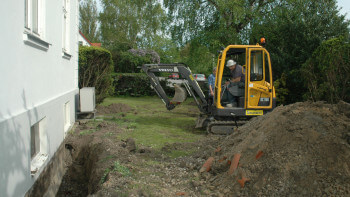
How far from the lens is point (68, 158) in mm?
6672

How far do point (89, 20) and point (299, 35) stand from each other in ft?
145

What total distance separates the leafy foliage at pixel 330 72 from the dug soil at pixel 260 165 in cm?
363

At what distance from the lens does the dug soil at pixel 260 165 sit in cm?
358

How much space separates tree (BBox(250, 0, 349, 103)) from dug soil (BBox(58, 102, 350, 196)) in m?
6.26

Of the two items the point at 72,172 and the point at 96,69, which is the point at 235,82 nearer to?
the point at 72,172

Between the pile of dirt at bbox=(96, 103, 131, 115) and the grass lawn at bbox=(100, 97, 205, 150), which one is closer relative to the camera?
the grass lawn at bbox=(100, 97, 205, 150)

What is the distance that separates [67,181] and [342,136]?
5.11 metres

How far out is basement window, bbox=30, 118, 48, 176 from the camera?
4376mm

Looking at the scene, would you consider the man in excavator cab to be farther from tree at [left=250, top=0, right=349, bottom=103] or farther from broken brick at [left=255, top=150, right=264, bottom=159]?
broken brick at [left=255, top=150, right=264, bottom=159]

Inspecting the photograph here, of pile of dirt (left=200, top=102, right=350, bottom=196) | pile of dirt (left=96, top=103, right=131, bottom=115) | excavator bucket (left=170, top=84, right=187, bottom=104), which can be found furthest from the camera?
pile of dirt (left=96, top=103, right=131, bottom=115)

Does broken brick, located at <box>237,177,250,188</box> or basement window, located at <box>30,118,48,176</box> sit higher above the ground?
basement window, located at <box>30,118,48,176</box>

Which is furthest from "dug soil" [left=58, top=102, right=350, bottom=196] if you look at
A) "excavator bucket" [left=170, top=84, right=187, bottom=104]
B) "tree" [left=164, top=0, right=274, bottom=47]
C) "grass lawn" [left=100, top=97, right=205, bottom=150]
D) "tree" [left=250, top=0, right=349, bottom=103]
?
"tree" [left=164, top=0, right=274, bottom=47]

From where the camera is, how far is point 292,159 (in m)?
3.82

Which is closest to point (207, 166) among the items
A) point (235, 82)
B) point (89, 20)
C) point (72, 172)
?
point (72, 172)
